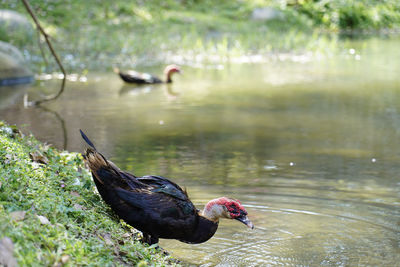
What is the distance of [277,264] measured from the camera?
16.4ft

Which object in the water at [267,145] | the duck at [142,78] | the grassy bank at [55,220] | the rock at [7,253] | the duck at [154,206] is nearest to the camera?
the rock at [7,253]

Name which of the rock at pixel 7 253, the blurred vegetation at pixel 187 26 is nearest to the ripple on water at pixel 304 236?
the rock at pixel 7 253

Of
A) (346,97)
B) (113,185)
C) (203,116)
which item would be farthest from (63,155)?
(346,97)

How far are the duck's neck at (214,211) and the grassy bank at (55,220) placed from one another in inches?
19.9

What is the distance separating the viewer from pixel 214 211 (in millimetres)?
5000

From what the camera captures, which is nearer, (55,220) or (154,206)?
(55,220)

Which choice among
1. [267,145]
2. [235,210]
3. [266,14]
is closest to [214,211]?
[235,210]

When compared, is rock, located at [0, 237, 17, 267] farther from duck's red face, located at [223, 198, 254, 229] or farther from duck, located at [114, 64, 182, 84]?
duck, located at [114, 64, 182, 84]

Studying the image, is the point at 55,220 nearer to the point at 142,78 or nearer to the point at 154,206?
the point at 154,206

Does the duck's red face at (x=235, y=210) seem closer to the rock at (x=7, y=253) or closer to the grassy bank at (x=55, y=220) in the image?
the grassy bank at (x=55, y=220)

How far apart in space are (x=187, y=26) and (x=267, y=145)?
15.3m

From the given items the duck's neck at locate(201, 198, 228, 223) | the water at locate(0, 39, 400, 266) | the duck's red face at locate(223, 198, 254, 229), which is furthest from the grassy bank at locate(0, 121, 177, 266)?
the water at locate(0, 39, 400, 266)

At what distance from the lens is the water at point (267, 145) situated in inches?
215

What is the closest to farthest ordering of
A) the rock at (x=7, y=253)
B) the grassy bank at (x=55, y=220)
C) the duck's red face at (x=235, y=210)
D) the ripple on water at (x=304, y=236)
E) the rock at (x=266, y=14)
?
the rock at (x=7, y=253) → the grassy bank at (x=55, y=220) → the duck's red face at (x=235, y=210) → the ripple on water at (x=304, y=236) → the rock at (x=266, y=14)
